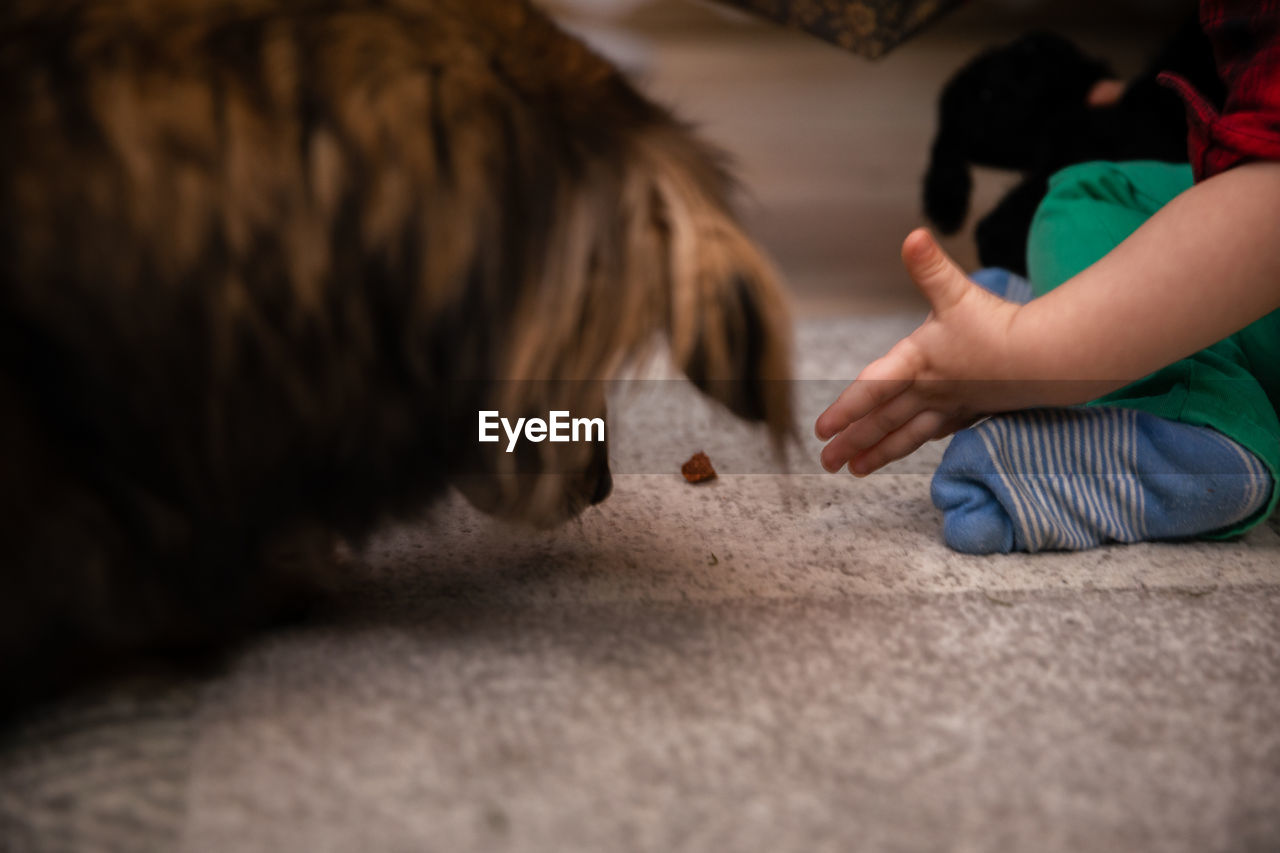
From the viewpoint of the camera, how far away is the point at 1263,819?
48 centimetres

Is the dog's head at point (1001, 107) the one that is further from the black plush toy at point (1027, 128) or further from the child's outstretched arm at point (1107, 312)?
the child's outstretched arm at point (1107, 312)

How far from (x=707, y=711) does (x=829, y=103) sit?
4.60ft

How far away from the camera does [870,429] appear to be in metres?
0.76

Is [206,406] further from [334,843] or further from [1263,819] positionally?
[1263,819]

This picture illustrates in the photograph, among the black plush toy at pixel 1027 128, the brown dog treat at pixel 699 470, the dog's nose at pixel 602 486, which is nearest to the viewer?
the dog's nose at pixel 602 486

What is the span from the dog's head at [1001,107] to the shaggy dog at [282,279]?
82cm

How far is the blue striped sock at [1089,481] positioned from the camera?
2.37ft

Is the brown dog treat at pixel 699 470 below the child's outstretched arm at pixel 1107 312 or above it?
below

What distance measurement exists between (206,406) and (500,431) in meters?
0.15

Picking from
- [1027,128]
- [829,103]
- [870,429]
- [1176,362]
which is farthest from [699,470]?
[829,103]

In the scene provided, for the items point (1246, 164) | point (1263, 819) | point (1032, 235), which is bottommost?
point (1263, 819)

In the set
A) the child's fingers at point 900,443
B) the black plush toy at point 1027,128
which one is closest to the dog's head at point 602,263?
the child's fingers at point 900,443

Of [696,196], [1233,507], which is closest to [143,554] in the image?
[696,196]

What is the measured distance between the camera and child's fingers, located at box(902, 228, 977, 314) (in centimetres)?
67
